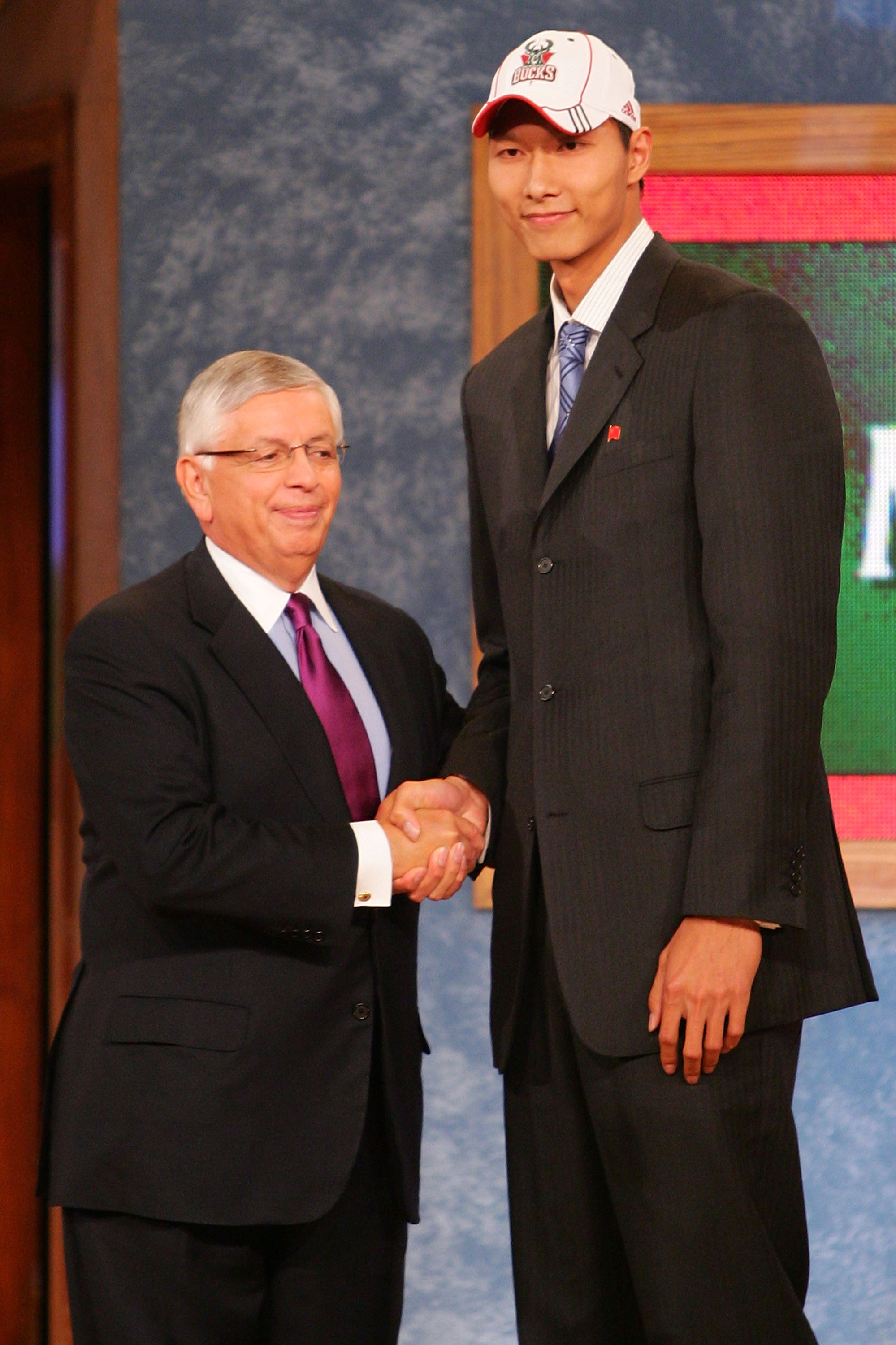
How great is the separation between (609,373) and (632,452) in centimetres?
9

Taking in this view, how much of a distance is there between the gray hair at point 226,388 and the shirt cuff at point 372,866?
491 mm

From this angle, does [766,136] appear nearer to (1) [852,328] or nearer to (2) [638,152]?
(1) [852,328]

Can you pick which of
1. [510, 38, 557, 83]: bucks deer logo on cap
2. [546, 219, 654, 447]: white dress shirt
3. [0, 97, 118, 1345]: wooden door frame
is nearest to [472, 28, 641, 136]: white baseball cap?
[510, 38, 557, 83]: bucks deer logo on cap

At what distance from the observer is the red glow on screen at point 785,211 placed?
2.45 m

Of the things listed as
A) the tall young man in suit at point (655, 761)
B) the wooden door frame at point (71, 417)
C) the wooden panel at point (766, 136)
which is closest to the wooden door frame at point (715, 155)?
the wooden panel at point (766, 136)

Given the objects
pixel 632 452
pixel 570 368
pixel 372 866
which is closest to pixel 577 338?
pixel 570 368

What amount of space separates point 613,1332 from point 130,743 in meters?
0.83

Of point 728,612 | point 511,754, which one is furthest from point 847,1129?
point 728,612

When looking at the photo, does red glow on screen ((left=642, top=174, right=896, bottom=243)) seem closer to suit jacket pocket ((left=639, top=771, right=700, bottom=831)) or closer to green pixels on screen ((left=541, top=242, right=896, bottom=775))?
green pixels on screen ((left=541, top=242, right=896, bottom=775))

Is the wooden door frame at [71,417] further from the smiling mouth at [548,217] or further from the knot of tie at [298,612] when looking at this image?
the smiling mouth at [548,217]

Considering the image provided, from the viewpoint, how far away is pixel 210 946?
1.65m

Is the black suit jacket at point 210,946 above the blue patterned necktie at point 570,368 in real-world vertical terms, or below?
below

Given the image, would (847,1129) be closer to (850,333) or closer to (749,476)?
(850,333)

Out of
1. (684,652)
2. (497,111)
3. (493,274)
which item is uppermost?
(493,274)
